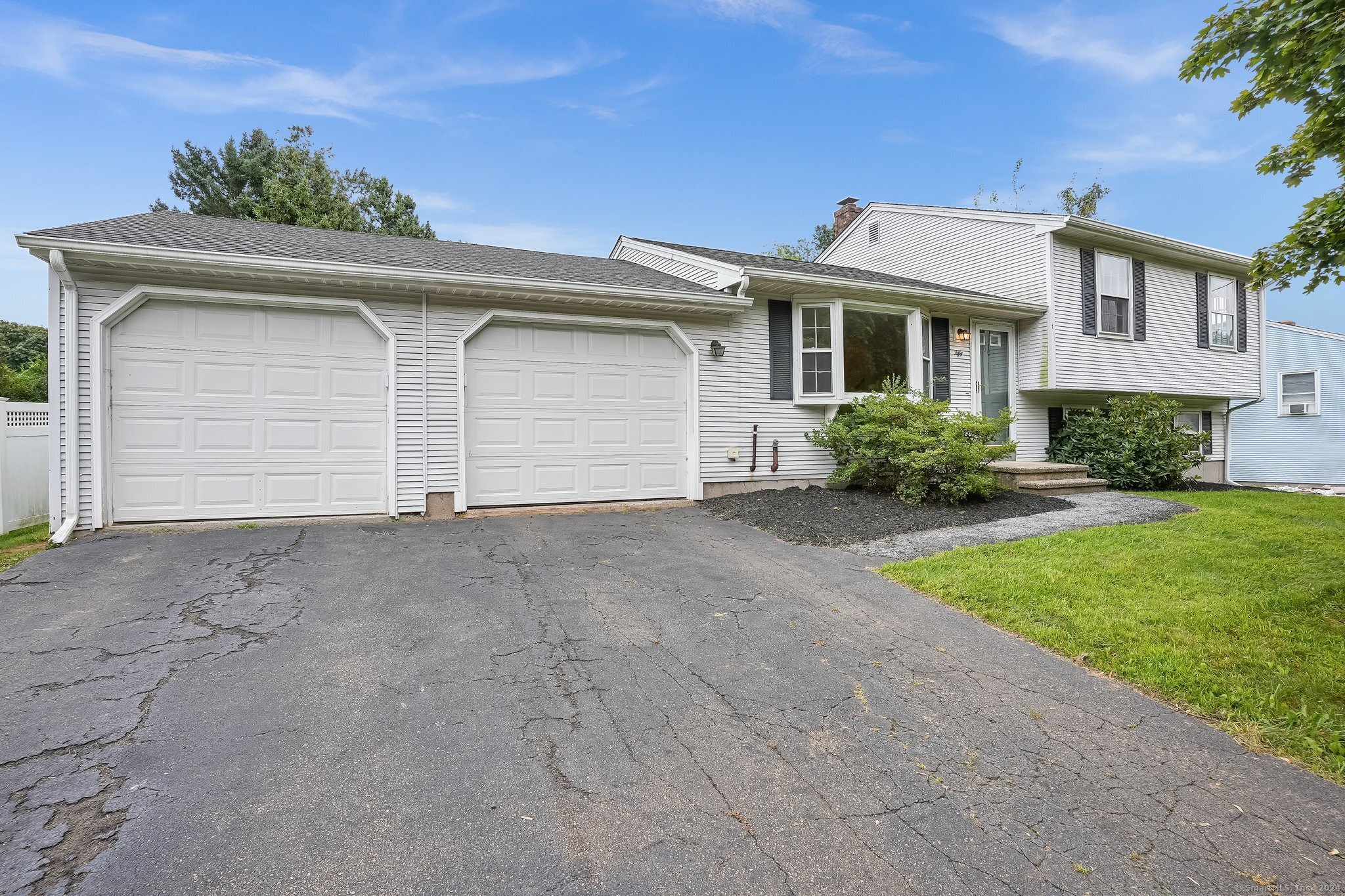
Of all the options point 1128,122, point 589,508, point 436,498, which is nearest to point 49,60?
point 436,498

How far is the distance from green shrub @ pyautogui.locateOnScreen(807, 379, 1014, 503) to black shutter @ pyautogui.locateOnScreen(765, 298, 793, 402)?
0.97 metres

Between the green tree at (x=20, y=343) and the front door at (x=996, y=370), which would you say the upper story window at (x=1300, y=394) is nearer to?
the front door at (x=996, y=370)

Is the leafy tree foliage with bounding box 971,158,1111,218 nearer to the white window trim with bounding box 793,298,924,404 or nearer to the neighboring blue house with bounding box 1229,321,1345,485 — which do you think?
the neighboring blue house with bounding box 1229,321,1345,485

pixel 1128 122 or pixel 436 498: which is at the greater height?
pixel 1128 122

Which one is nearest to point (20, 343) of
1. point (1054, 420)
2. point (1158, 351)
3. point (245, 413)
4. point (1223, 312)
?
point (245, 413)

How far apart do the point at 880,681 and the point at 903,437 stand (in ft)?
17.0

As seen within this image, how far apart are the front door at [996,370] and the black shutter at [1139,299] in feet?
8.78

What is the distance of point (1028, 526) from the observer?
6.61 meters

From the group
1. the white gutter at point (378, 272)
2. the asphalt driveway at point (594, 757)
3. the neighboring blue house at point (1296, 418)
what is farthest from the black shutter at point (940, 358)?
the neighboring blue house at point (1296, 418)

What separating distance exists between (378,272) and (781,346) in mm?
5526

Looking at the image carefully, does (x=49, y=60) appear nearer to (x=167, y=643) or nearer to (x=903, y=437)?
(x=167, y=643)

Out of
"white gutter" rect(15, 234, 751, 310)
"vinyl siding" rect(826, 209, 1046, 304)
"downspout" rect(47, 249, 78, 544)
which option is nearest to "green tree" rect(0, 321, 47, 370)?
"downspout" rect(47, 249, 78, 544)

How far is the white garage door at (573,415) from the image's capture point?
7.55m

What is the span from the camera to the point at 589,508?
7.90 metres
